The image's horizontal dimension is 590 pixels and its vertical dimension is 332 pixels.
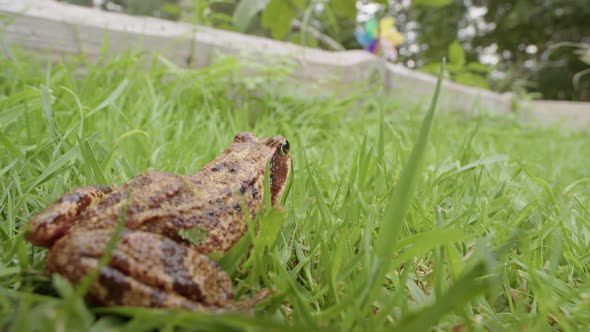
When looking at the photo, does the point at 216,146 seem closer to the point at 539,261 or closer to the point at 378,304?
the point at 378,304

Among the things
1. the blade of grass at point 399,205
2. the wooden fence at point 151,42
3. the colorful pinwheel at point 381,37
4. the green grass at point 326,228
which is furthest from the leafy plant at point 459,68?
the blade of grass at point 399,205

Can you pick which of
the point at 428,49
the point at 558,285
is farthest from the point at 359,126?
the point at 428,49

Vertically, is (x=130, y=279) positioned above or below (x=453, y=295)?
below

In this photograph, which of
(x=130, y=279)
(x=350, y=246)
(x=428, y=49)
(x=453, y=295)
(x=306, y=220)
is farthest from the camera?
(x=428, y=49)

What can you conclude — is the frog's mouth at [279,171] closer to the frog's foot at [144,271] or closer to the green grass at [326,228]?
the green grass at [326,228]

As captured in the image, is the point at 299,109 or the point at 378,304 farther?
the point at 299,109

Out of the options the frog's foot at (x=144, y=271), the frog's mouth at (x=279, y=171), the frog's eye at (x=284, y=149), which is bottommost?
the frog's foot at (x=144, y=271)

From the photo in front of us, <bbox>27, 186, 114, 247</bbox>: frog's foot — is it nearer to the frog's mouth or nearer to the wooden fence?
the frog's mouth

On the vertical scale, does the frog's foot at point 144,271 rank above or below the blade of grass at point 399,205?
below

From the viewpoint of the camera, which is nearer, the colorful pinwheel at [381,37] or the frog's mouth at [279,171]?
the frog's mouth at [279,171]
